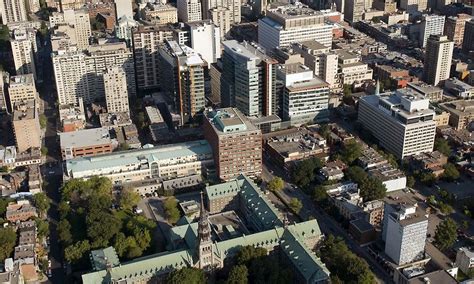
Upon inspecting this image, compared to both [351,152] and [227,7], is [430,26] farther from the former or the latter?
[351,152]

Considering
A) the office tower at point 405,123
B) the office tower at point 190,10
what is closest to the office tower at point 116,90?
the office tower at point 405,123

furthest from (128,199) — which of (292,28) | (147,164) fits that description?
(292,28)

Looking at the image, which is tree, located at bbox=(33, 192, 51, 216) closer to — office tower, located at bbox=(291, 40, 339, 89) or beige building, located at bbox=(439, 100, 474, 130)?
office tower, located at bbox=(291, 40, 339, 89)

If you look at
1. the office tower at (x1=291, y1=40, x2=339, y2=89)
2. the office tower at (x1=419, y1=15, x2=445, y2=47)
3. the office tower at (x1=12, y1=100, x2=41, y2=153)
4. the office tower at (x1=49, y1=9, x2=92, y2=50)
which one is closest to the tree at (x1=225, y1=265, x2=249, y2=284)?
the office tower at (x1=12, y1=100, x2=41, y2=153)

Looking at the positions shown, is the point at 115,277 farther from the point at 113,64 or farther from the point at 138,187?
the point at 113,64

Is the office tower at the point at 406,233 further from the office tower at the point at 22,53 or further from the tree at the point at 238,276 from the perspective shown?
the office tower at the point at 22,53
